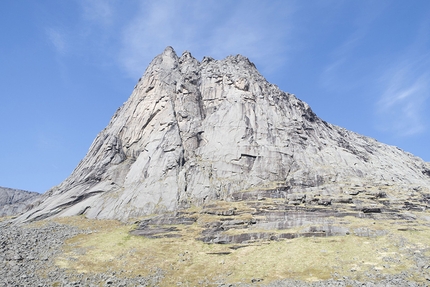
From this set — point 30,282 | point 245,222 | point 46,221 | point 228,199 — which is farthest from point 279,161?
point 30,282

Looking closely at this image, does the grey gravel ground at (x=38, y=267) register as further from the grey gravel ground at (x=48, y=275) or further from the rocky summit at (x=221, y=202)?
the rocky summit at (x=221, y=202)

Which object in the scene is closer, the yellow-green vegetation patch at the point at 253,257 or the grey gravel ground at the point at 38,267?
the grey gravel ground at the point at 38,267

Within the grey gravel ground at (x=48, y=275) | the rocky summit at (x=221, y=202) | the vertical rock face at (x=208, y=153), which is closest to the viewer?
the grey gravel ground at (x=48, y=275)

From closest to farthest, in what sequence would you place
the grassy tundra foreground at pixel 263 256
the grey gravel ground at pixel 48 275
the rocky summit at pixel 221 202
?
the grey gravel ground at pixel 48 275 < the grassy tundra foreground at pixel 263 256 < the rocky summit at pixel 221 202

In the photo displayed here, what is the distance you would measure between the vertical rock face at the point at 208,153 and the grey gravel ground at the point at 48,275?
81.1 ft

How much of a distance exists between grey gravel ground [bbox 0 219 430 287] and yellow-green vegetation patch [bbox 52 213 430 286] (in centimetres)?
176

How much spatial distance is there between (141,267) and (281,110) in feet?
303

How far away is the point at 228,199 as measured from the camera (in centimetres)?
9319

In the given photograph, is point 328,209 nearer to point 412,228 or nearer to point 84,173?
point 412,228

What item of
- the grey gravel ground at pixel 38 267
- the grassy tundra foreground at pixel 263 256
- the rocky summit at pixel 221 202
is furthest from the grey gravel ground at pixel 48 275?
the grassy tundra foreground at pixel 263 256

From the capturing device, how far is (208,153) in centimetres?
11362

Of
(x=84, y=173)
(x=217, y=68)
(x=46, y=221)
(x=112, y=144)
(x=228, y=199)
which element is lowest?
(x=46, y=221)

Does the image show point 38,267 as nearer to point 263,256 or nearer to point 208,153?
point 263,256

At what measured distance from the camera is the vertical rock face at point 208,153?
95.3 meters
